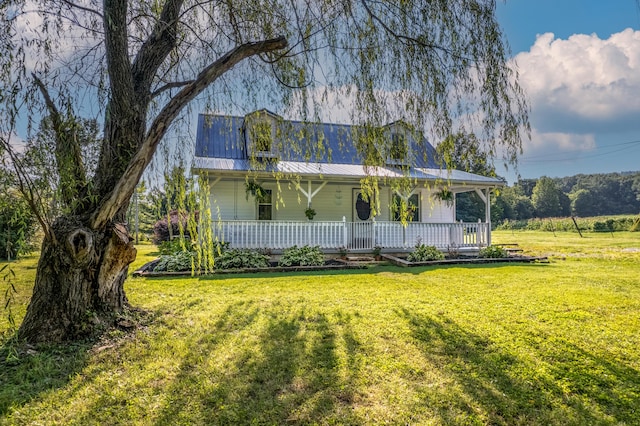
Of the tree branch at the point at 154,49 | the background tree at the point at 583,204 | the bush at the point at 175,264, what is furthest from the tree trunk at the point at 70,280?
the background tree at the point at 583,204

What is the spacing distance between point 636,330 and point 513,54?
3.63 m

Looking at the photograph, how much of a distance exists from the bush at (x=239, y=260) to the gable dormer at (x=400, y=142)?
18.8 ft

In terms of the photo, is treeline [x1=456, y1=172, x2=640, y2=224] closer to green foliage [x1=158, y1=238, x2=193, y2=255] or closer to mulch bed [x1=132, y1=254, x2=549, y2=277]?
mulch bed [x1=132, y1=254, x2=549, y2=277]

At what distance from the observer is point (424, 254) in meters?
10.8

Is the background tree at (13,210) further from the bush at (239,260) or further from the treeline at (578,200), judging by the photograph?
the treeline at (578,200)

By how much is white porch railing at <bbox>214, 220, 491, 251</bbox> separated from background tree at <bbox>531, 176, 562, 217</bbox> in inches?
2549

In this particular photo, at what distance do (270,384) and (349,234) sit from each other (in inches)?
352

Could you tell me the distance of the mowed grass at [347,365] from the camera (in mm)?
2377

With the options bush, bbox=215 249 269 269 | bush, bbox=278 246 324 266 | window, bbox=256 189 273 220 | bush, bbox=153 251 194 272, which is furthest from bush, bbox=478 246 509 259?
bush, bbox=153 251 194 272

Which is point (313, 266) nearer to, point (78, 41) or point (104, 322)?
point (104, 322)

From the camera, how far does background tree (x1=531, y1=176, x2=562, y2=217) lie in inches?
2591

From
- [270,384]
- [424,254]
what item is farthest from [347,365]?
[424,254]

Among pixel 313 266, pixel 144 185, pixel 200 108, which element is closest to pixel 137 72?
pixel 200 108

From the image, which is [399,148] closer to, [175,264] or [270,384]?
[270,384]
